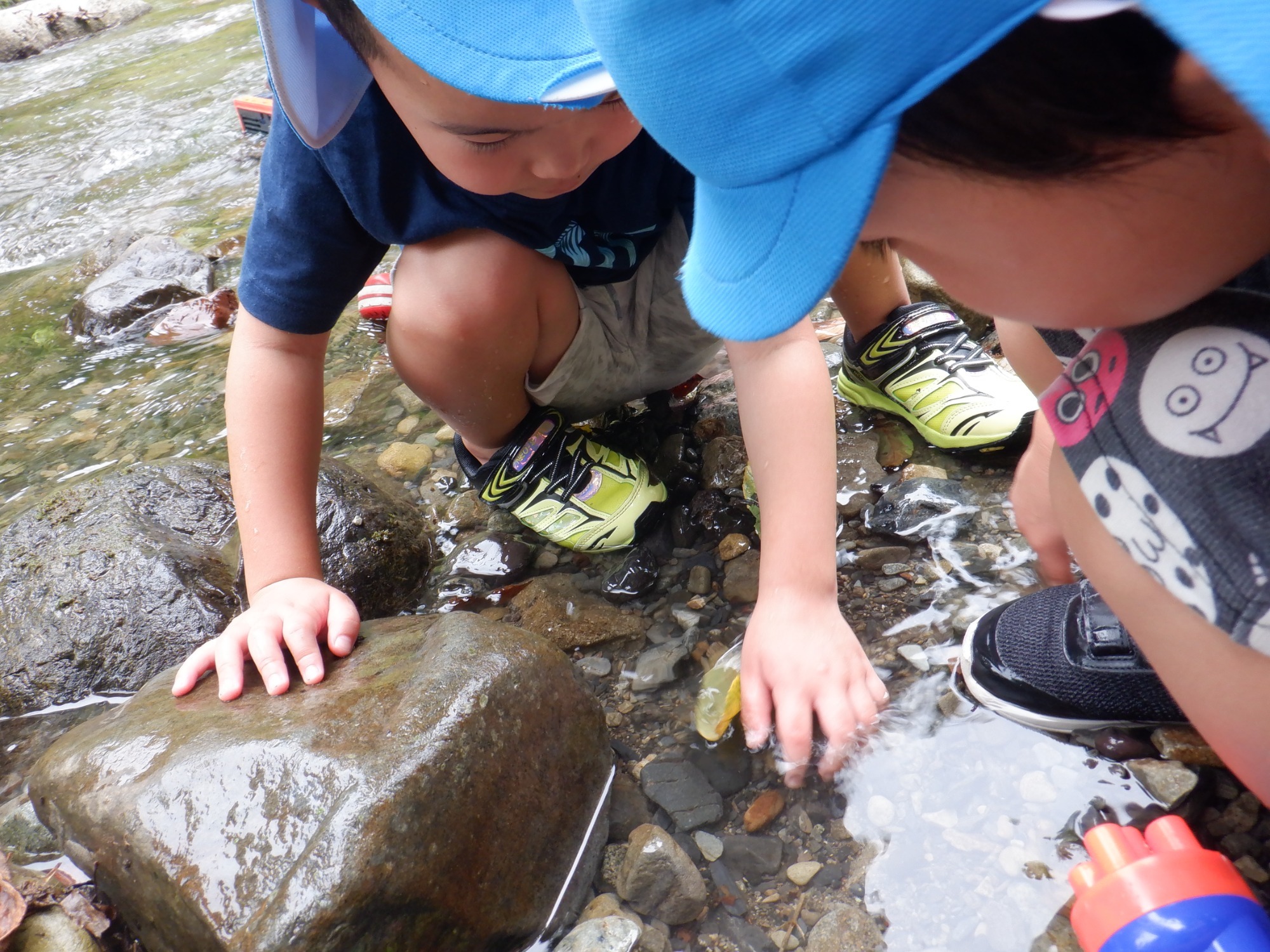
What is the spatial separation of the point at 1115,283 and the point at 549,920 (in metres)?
1.27

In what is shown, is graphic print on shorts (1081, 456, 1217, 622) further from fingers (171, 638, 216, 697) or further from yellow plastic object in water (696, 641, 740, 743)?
fingers (171, 638, 216, 697)

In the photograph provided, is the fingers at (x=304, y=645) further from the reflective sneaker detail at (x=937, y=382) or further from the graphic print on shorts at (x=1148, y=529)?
the reflective sneaker detail at (x=937, y=382)

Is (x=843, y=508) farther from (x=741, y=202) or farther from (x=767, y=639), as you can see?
(x=741, y=202)

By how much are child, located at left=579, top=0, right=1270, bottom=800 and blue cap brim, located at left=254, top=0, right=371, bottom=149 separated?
98 centimetres

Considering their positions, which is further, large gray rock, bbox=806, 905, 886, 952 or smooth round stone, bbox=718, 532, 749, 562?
smooth round stone, bbox=718, 532, 749, 562

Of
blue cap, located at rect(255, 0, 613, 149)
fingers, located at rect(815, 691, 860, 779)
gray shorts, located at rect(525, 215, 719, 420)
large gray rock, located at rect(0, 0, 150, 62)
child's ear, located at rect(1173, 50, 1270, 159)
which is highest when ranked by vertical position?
large gray rock, located at rect(0, 0, 150, 62)

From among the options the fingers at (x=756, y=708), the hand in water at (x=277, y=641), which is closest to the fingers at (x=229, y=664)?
the hand in water at (x=277, y=641)

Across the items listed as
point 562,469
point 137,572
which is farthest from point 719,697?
point 137,572

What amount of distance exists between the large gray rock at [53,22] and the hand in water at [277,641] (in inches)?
575

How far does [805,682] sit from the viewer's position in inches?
57.4

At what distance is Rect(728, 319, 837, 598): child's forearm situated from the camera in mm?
1595

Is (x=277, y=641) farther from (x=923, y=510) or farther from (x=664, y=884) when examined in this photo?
(x=923, y=510)

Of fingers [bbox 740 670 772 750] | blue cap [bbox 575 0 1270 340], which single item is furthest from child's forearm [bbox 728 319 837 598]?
blue cap [bbox 575 0 1270 340]

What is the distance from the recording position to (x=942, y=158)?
2.55 feet
